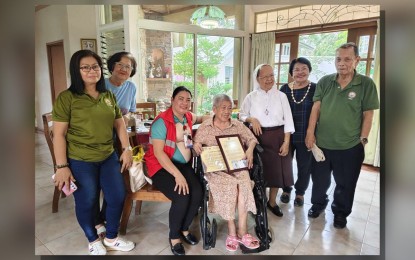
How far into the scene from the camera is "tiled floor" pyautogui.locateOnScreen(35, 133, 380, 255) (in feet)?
5.16

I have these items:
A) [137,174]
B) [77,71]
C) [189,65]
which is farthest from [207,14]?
[137,174]

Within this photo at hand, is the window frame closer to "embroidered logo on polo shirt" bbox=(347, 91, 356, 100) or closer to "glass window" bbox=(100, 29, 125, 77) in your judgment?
"embroidered logo on polo shirt" bbox=(347, 91, 356, 100)

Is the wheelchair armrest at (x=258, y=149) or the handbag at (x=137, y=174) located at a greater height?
the wheelchair armrest at (x=258, y=149)

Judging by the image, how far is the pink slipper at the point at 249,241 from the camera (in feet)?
5.10

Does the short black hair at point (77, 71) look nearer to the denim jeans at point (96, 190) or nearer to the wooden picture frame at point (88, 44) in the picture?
the denim jeans at point (96, 190)

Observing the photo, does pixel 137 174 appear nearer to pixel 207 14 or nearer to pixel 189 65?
pixel 207 14

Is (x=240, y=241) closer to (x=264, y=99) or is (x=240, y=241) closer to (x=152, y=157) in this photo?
(x=152, y=157)

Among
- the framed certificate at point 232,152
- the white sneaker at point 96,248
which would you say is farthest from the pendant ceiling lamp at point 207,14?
the white sneaker at point 96,248

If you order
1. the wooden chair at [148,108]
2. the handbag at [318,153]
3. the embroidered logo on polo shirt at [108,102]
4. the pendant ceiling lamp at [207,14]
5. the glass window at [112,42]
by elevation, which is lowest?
the handbag at [318,153]

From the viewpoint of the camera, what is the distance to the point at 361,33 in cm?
291

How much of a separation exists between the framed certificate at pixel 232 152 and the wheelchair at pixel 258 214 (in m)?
0.10

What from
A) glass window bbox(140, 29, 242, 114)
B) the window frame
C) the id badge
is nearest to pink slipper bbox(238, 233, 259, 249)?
the id badge
